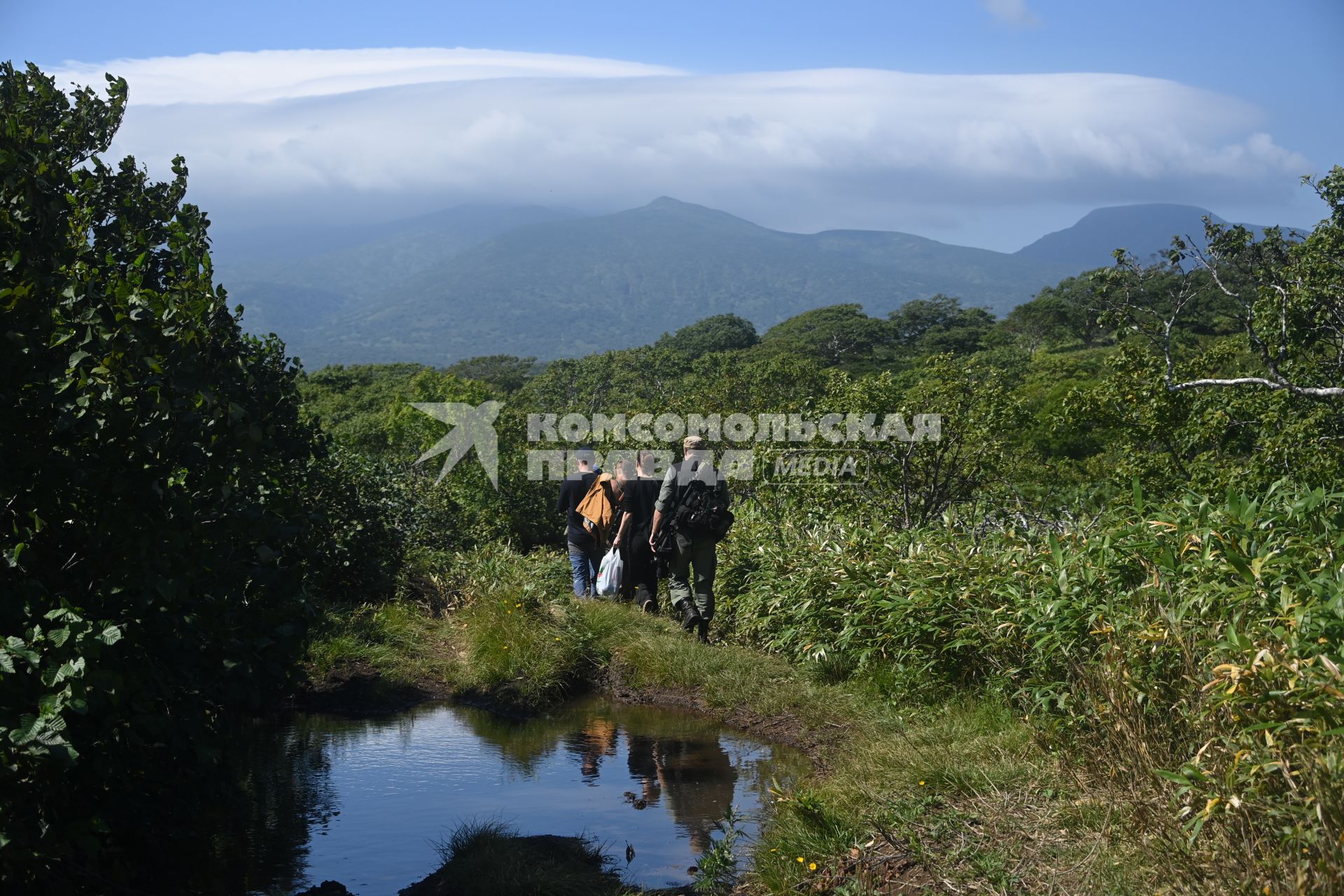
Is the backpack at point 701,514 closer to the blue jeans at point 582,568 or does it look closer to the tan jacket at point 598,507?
the tan jacket at point 598,507

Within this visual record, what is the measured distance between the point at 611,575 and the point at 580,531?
1.74ft

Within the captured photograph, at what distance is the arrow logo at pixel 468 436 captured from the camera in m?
15.7

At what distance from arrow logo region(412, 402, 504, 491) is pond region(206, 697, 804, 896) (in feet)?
25.4

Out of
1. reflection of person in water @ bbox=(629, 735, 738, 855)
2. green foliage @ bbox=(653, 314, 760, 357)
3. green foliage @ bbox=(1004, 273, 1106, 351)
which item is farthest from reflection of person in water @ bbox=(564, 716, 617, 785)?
green foliage @ bbox=(653, 314, 760, 357)

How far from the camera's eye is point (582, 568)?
34.7 feet

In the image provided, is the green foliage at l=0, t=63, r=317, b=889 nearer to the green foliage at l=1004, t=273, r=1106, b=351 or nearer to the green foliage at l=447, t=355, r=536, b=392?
the green foliage at l=1004, t=273, r=1106, b=351

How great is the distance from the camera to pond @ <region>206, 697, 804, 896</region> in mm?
5098

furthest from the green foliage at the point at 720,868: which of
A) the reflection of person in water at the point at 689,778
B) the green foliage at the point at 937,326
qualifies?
the green foliage at the point at 937,326

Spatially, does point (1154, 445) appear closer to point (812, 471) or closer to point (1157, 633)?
point (812, 471)

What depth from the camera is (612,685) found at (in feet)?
27.6

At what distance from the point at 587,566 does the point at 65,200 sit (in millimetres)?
6882

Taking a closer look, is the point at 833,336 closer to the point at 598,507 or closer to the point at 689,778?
the point at 598,507

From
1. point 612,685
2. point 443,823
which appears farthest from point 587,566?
point 443,823

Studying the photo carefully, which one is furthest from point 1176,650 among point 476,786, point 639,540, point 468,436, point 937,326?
point 937,326
